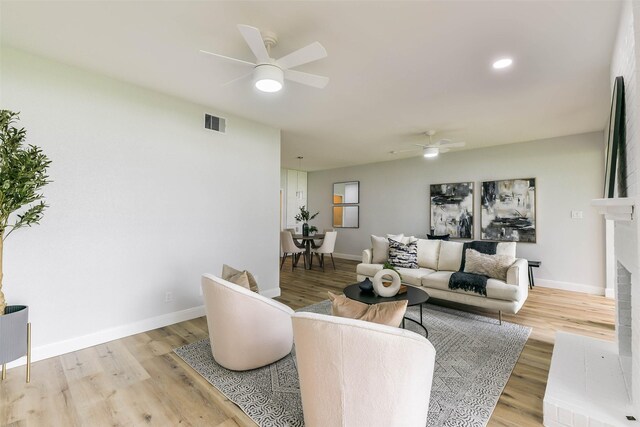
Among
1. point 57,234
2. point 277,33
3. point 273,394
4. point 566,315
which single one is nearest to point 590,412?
point 273,394

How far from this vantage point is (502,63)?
2.41 meters

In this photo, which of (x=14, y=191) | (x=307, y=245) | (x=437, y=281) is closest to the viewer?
(x=14, y=191)

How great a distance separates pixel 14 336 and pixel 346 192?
6.53 metres

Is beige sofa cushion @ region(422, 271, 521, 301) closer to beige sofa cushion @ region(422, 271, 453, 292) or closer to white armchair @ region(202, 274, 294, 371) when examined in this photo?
beige sofa cushion @ region(422, 271, 453, 292)

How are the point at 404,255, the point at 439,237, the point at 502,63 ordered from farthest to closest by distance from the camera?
the point at 439,237 < the point at 404,255 < the point at 502,63

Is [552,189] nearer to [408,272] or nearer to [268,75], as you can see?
[408,272]

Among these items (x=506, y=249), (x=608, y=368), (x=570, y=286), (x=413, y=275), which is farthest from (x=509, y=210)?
(x=608, y=368)

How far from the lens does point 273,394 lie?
1.95 meters

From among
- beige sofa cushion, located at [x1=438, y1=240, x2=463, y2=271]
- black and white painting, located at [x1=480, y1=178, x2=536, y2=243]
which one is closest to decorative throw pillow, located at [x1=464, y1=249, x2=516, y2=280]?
beige sofa cushion, located at [x1=438, y1=240, x2=463, y2=271]

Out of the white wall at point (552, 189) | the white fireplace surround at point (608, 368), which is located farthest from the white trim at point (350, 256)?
the white fireplace surround at point (608, 368)

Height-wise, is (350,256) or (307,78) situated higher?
(307,78)

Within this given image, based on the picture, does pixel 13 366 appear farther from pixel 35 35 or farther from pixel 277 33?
pixel 277 33

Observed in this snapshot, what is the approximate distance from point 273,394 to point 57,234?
2294 mm

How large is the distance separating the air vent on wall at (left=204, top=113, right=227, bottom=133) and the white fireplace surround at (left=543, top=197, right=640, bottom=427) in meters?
3.62
